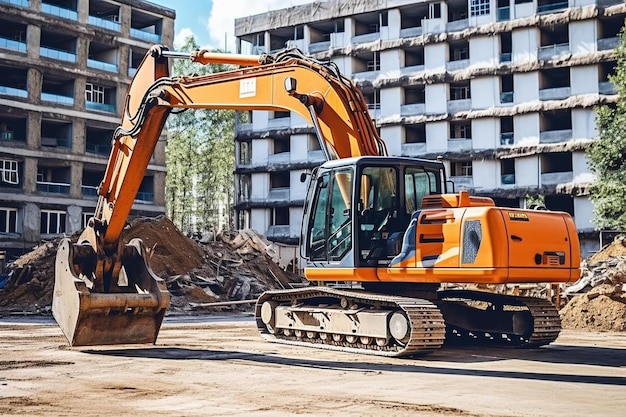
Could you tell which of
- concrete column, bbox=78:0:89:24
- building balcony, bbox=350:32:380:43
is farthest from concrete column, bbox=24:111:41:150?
building balcony, bbox=350:32:380:43

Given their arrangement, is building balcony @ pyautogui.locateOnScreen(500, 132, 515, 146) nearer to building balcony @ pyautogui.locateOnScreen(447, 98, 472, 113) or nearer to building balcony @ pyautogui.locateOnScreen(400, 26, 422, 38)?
building balcony @ pyautogui.locateOnScreen(447, 98, 472, 113)

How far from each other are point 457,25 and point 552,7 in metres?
6.08

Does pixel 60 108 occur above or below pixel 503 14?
below

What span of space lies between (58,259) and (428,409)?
8483 millimetres

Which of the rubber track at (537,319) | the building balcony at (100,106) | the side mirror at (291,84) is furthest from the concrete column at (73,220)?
the rubber track at (537,319)

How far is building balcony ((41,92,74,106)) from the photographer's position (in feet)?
167

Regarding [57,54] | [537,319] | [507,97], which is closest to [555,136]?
[507,97]

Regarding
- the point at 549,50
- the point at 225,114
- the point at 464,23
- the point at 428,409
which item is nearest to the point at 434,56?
the point at 464,23

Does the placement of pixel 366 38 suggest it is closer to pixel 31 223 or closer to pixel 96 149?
pixel 96 149

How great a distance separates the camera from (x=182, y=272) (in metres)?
33.5

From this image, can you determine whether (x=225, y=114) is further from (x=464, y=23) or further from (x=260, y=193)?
(x=464, y=23)

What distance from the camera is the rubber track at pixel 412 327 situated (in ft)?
42.2

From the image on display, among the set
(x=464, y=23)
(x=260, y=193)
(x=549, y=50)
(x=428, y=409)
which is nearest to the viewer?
(x=428, y=409)

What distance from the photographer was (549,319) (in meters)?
14.9
